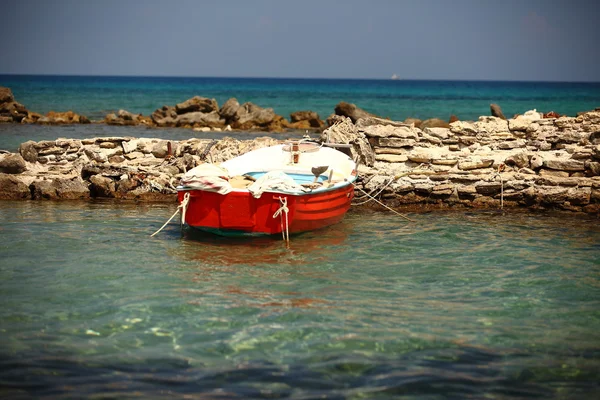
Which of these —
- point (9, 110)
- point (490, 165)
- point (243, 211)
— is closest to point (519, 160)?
point (490, 165)

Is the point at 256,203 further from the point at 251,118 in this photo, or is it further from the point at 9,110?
the point at 9,110

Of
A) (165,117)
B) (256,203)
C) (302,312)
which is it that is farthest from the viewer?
(165,117)

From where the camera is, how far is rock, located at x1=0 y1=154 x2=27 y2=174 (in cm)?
1606

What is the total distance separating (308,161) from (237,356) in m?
7.77

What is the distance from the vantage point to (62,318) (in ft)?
26.2

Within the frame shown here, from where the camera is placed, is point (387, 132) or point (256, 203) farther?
point (387, 132)

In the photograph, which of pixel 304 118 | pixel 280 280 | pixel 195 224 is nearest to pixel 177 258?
pixel 195 224

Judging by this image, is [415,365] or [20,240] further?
[20,240]

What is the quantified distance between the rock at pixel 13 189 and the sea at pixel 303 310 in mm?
1758

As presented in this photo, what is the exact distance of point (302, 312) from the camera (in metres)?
8.26

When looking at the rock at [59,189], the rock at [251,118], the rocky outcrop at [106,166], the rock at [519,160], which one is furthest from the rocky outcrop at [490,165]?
the rock at [251,118]

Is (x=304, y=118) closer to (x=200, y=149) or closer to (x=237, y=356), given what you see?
(x=200, y=149)

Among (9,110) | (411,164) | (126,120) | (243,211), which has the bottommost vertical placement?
(243,211)

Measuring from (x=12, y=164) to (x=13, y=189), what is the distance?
2.67ft
